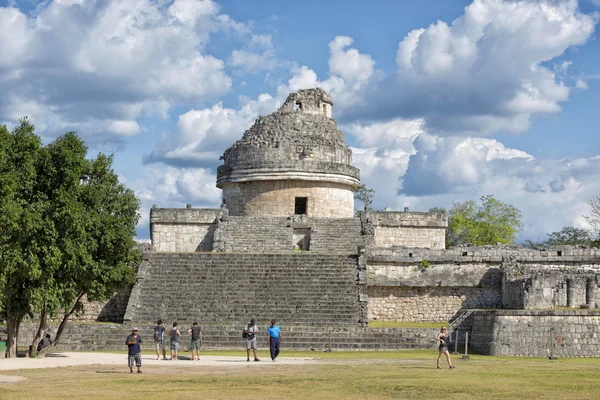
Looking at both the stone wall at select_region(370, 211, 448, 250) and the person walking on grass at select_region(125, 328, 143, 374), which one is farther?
the stone wall at select_region(370, 211, 448, 250)

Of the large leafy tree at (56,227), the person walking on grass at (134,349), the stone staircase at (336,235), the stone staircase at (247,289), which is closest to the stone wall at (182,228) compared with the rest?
the stone staircase at (336,235)

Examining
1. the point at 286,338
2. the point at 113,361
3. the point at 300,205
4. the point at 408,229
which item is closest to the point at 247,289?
the point at 286,338

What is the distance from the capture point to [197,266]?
87.4ft

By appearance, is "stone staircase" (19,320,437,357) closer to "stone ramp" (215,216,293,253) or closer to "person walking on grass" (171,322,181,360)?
"person walking on grass" (171,322,181,360)

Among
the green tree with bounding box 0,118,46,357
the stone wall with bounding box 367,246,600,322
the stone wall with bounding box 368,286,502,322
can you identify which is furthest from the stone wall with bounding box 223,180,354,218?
the green tree with bounding box 0,118,46,357

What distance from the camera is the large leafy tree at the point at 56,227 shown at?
19.1m

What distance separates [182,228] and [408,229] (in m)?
8.34

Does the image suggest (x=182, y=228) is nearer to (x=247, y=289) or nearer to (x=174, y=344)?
(x=247, y=289)

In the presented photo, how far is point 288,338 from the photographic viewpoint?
2238 centimetres

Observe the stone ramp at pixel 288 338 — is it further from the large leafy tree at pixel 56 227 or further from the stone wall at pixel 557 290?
the stone wall at pixel 557 290

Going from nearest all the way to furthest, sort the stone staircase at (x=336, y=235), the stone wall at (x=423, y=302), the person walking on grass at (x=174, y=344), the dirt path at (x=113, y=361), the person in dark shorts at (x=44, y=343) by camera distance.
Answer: the dirt path at (x=113, y=361) → the person walking on grass at (x=174, y=344) → the person in dark shorts at (x=44, y=343) → the stone wall at (x=423, y=302) → the stone staircase at (x=336, y=235)

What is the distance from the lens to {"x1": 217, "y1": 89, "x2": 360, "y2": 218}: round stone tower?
3312 cm

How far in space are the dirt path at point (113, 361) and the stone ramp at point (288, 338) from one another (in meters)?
1.89

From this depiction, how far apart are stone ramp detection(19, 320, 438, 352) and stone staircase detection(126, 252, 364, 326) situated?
2.55ft
